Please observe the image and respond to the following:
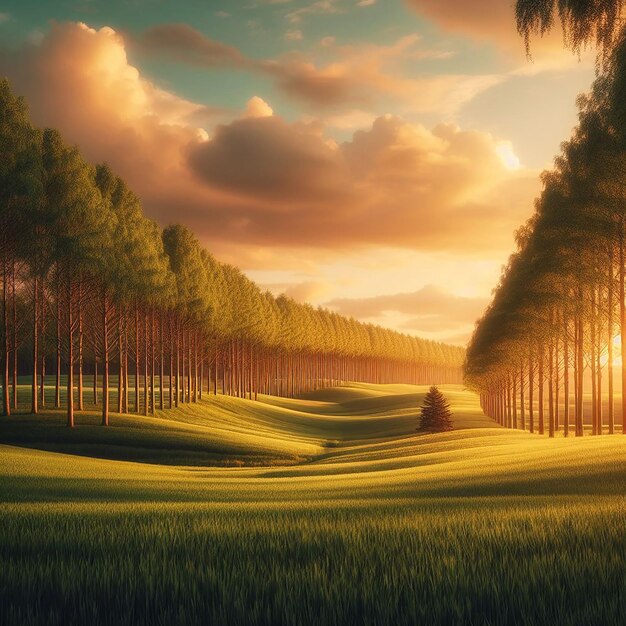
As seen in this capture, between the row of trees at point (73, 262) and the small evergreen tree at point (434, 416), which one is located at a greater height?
the row of trees at point (73, 262)

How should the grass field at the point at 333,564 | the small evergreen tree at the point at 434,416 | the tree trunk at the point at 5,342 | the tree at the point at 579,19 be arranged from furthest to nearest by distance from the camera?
1. the small evergreen tree at the point at 434,416
2. the tree trunk at the point at 5,342
3. the tree at the point at 579,19
4. the grass field at the point at 333,564

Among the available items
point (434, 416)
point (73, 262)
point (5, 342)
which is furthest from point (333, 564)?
point (434, 416)

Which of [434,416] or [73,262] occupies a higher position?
[73,262]

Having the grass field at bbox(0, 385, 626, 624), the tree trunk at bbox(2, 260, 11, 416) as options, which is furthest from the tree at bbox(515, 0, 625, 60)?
the tree trunk at bbox(2, 260, 11, 416)

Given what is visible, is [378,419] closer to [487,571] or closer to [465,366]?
[465,366]

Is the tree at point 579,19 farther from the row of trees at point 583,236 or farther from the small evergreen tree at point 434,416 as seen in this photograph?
the small evergreen tree at point 434,416

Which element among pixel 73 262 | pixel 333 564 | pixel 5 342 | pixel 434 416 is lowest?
pixel 434 416

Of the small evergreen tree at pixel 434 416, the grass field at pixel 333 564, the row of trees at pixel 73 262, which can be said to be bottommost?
the small evergreen tree at pixel 434 416

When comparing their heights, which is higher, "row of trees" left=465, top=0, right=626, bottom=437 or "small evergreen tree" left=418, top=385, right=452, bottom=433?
"row of trees" left=465, top=0, right=626, bottom=437

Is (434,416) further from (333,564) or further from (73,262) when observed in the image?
(333,564)

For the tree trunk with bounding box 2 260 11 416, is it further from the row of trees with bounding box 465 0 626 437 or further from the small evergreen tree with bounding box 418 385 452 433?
the small evergreen tree with bounding box 418 385 452 433

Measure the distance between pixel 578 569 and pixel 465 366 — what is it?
7445 cm

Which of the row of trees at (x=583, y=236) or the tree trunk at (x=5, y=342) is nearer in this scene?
the row of trees at (x=583, y=236)

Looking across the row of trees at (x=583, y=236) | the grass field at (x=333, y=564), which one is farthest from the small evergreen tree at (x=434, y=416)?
the grass field at (x=333, y=564)
